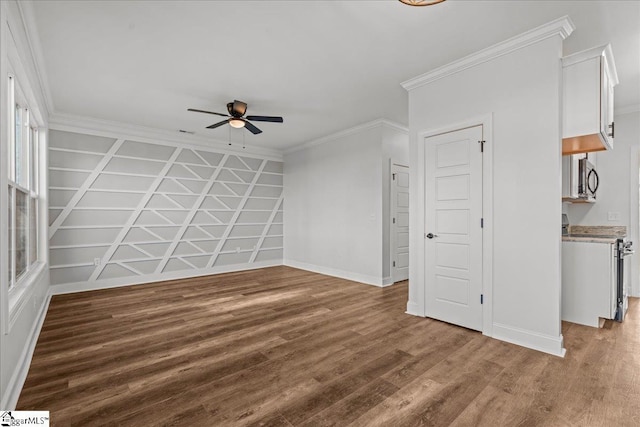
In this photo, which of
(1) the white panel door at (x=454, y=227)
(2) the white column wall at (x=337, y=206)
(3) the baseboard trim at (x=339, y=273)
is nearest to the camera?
(1) the white panel door at (x=454, y=227)

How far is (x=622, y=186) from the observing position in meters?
4.50

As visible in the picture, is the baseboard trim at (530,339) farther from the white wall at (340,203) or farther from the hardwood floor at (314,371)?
the white wall at (340,203)

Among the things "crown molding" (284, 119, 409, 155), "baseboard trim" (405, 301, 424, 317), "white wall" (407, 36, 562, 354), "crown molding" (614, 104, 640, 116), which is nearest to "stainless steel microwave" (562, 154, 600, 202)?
"crown molding" (614, 104, 640, 116)

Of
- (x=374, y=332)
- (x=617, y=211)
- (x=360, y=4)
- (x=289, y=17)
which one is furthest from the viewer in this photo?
(x=617, y=211)

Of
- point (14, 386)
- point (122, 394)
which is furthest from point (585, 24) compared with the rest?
point (14, 386)

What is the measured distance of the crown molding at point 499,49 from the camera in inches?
106

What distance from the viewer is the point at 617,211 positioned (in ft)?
14.8

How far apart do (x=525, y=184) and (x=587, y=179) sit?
2233 mm

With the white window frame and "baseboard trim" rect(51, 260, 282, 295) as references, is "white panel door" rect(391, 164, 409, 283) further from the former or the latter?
the white window frame

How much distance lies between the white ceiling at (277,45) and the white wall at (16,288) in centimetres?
29

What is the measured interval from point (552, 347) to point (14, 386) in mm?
4222

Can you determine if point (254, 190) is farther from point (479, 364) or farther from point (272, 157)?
point (479, 364)

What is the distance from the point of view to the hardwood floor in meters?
1.90

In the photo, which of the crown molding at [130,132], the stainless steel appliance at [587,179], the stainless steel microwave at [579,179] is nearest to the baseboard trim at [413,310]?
the stainless steel microwave at [579,179]
